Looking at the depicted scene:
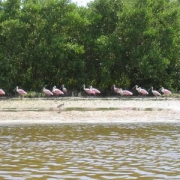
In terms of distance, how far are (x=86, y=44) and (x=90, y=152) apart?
30.3 m

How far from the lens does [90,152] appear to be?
477 inches

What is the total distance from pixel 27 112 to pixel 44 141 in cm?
947

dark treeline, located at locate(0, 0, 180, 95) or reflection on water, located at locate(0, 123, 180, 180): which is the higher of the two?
dark treeline, located at locate(0, 0, 180, 95)

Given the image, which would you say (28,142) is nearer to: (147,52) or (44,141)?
(44,141)

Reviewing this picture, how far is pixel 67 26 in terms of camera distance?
41281 millimetres

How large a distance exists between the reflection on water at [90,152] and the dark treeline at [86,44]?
22.3 m

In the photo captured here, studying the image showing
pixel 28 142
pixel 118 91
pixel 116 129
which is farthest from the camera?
pixel 118 91

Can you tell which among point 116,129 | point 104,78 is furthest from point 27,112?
point 104,78

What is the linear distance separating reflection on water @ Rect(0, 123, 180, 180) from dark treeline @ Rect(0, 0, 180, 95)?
878 inches

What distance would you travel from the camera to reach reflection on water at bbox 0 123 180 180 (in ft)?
31.6

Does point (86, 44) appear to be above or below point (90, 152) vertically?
above

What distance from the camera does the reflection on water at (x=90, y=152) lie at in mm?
9625

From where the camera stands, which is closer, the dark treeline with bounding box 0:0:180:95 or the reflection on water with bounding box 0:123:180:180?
the reflection on water with bounding box 0:123:180:180

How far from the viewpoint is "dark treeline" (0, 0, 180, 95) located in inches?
1575
